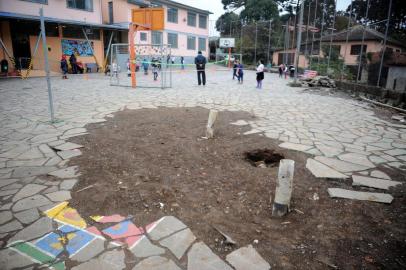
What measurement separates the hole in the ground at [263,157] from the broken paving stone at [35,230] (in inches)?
126

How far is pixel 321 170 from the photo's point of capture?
15.3 ft

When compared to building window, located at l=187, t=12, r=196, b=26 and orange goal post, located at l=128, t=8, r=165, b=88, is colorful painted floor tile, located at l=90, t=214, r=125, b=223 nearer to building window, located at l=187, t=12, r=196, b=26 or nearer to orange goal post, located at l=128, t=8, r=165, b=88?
orange goal post, located at l=128, t=8, r=165, b=88

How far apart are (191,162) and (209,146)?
892mm

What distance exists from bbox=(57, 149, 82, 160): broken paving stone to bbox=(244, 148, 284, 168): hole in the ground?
9.98 ft

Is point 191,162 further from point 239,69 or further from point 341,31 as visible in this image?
point 341,31

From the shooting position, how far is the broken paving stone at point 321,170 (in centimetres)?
448

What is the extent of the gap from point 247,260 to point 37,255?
1.96m

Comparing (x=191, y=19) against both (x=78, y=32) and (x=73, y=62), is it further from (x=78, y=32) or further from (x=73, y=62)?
(x=73, y=62)

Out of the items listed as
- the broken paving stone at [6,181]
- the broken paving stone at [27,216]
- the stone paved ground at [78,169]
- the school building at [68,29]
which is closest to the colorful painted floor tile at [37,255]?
the stone paved ground at [78,169]

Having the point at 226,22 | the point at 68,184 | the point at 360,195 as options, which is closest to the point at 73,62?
the point at 68,184

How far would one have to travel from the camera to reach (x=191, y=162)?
495cm

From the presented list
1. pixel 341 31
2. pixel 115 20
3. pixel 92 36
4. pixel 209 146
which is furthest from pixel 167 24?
pixel 209 146

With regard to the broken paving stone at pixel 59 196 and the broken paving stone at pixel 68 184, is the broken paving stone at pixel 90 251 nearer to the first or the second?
the broken paving stone at pixel 59 196

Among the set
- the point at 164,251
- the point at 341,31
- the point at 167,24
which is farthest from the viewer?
the point at 167,24
